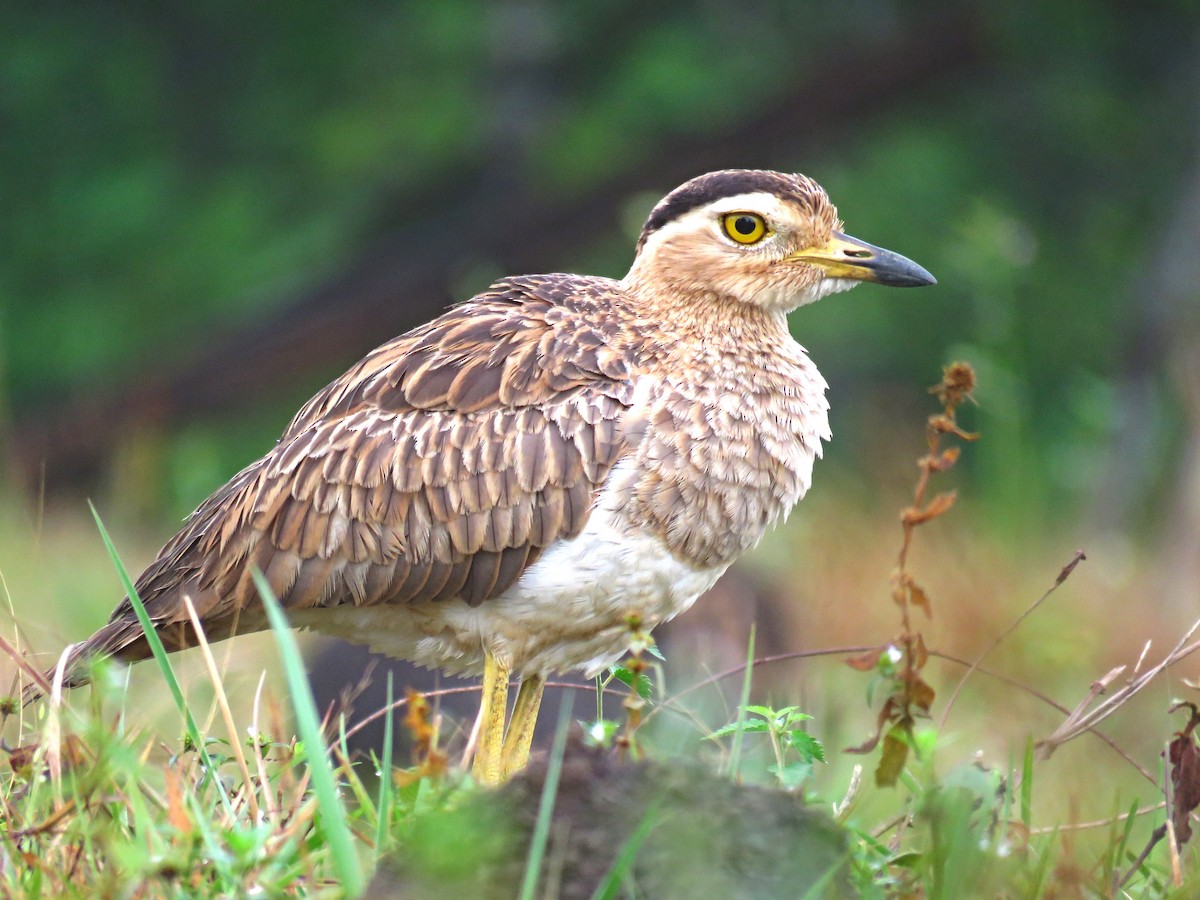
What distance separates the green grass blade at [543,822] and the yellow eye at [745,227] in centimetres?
215

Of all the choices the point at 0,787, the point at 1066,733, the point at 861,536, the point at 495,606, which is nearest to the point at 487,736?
the point at 495,606

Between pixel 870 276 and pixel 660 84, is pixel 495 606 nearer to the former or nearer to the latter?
pixel 870 276

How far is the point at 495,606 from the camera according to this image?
4.44 metres

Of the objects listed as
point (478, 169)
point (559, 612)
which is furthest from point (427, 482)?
point (478, 169)

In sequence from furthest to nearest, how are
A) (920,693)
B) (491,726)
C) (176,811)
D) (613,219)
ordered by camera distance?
(613,219)
(491,726)
(920,693)
(176,811)

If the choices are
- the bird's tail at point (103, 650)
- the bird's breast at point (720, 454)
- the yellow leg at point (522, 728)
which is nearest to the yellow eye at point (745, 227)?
the bird's breast at point (720, 454)

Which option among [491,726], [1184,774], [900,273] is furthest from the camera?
[900,273]

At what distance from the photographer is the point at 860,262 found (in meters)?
4.83

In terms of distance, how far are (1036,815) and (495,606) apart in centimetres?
215

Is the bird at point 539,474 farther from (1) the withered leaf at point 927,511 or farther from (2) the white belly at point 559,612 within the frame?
(1) the withered leaf at point 927,511

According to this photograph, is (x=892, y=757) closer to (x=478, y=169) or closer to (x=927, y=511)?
(x=927, y=511)

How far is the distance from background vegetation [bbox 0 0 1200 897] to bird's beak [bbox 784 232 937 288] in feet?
14.3

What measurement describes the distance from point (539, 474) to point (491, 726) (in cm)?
69

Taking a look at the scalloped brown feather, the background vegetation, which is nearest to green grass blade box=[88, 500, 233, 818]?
the scalloped brown feather
